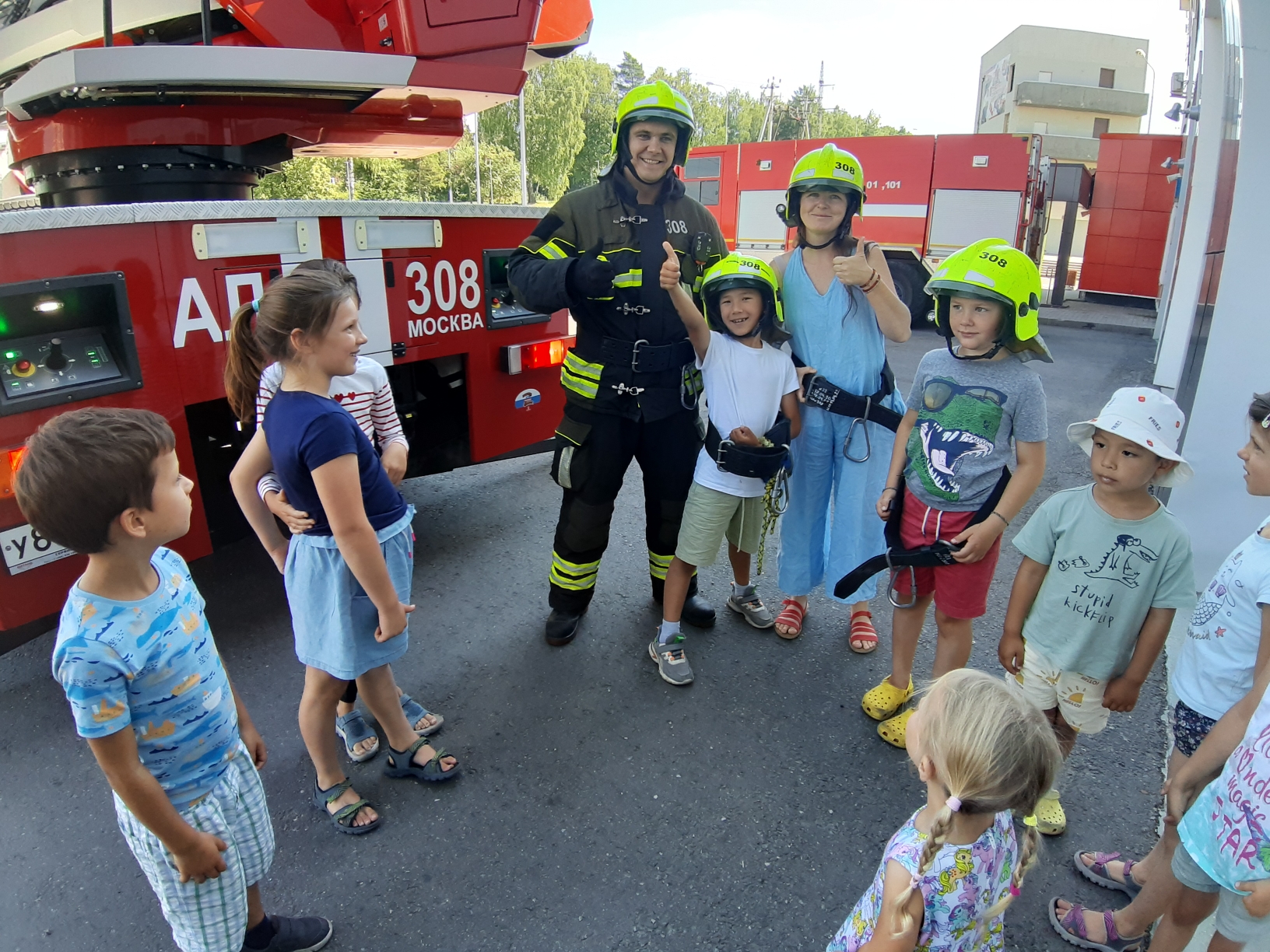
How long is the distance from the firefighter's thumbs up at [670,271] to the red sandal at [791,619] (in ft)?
4.83

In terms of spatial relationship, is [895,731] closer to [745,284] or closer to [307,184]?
[745,284]

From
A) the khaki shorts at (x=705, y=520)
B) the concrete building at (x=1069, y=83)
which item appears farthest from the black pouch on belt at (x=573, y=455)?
the concrete building at (x=1069, y=83)

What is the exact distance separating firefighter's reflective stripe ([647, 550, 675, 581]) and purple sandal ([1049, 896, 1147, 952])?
5.95 feet

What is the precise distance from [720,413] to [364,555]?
1464 millimetres

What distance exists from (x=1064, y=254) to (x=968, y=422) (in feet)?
46.9

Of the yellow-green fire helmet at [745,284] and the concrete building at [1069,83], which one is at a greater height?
the concrete building at [1069,83]

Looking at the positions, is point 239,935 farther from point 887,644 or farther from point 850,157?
point 850,157

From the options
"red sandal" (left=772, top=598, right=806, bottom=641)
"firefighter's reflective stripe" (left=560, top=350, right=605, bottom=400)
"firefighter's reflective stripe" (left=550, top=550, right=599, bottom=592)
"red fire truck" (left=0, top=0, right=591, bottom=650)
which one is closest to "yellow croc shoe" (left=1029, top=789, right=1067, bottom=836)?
"red sandal" (left=772, top=598, right=806, bottom=641)

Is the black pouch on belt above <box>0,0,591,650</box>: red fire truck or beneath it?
beneath

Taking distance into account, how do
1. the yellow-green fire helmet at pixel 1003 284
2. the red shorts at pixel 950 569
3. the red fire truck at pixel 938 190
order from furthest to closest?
the red fire truck at pixel 938 190 → the red shorts at pixel 950 569 → the yellow-green fire helmet at pixel 1003 284

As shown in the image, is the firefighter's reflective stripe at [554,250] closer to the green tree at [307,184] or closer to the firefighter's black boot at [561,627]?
the firefighter's black boot at [561,627]

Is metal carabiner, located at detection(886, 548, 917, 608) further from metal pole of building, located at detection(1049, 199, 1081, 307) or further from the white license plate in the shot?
metal pole of building, located at detection(1049, 199, 1081, 307)

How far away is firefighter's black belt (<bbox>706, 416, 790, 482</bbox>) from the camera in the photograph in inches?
113

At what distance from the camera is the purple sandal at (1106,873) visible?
2070 mm
